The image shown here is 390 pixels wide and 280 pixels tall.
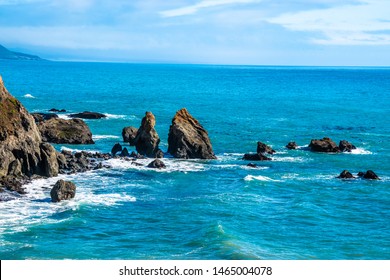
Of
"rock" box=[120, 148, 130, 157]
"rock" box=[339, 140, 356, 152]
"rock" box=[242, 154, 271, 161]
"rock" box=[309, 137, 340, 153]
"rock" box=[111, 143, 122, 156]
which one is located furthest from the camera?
"rock" box=[339, 140, 356, 152]

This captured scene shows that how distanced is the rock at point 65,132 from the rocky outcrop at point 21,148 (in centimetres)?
2093

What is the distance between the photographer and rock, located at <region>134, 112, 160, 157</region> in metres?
89.1

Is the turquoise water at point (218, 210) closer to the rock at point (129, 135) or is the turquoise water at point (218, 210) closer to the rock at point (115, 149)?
the rock at point (129, 135)

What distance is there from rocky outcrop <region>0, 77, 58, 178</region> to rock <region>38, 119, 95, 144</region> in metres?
20.9

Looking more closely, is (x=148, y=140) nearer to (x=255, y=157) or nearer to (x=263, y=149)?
(x=255, y=157)

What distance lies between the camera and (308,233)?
56000mm

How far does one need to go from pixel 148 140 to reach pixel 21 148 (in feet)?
73.2

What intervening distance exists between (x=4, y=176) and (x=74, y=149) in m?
23.9

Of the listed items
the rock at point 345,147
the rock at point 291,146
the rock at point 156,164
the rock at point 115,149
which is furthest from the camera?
the rock at point 291,146

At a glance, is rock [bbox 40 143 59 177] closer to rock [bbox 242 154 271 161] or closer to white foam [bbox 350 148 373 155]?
rock [bbox 242 154 271 161]

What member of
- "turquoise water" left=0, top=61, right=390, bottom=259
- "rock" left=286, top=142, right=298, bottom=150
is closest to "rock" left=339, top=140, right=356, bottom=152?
"turquoise water" left=0, top=61, right=390, bottom=259

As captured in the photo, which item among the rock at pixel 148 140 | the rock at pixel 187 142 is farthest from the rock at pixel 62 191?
the rock at pixel 187 142

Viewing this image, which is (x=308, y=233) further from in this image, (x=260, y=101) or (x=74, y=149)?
(x=260, y=101)

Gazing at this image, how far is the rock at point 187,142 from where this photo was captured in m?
88.6
